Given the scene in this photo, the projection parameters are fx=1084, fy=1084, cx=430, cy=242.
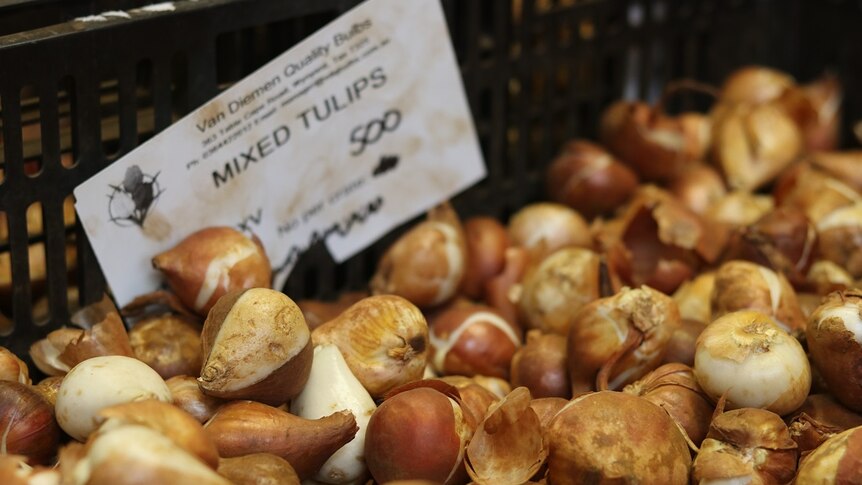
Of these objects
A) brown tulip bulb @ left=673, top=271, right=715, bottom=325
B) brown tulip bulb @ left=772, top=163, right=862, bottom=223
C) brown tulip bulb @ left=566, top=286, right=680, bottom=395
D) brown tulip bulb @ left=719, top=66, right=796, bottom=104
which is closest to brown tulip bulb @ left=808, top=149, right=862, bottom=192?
brown tulip bulb @ left=772, top=163, right=862, bottom=223

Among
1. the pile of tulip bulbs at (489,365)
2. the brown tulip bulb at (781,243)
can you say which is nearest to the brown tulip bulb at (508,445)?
the pile of tulip bulbs at (489,365)

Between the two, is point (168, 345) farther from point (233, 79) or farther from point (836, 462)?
point (836, 462)

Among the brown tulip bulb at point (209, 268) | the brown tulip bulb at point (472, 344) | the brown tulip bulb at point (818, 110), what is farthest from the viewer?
the brown tulip bulb at point (818, 110)

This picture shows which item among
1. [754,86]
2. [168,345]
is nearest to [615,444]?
[168,345]

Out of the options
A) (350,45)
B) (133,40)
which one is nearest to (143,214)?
(133,40)

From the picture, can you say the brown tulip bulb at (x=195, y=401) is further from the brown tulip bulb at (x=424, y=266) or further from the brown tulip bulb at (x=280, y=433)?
the brown tulip bulb at (x=424, y=266)

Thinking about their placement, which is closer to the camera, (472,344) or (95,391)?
(95,391)

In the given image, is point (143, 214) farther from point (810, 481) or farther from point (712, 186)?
point (712, 186)
